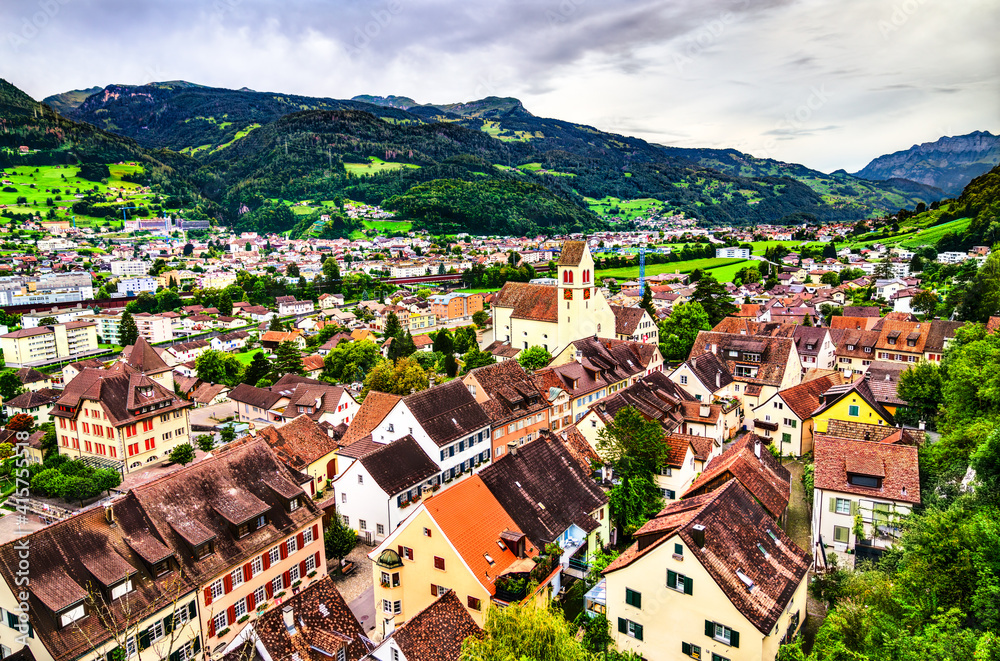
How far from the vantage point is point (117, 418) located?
4766 centimetres

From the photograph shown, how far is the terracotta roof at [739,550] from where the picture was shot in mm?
17984

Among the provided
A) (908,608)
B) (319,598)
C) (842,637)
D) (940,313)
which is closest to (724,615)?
(842,637)

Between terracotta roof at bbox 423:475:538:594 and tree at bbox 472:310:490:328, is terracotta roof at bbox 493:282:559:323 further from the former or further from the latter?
terracotta roof at bbox 423:475:538:594

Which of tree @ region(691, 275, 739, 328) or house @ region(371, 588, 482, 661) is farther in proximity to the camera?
tree @ region(691, 275, 739, 328)

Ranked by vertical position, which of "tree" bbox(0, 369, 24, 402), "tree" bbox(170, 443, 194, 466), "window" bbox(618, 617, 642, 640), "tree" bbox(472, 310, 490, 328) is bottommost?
"tree" bbox(170, 443, 194, 466)

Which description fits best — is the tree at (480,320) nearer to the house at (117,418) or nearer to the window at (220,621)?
the house at (117,418)

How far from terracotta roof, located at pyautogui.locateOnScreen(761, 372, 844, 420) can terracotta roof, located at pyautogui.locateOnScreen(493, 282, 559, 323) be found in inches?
974

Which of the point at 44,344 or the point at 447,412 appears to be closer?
the point at 447,412

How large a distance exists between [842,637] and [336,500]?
24597mm

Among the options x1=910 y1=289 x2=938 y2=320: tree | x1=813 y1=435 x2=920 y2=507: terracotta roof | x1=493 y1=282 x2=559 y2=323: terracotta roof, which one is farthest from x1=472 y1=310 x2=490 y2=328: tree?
x1=813 y1=435 x2=920 y2=507: terracotta roof

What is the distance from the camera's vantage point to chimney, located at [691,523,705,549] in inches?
731

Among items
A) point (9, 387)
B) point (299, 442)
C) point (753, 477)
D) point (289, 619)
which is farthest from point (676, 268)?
point (289, 619)

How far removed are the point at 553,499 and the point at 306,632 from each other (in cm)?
1227

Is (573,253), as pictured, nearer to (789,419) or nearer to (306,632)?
(789,419)
